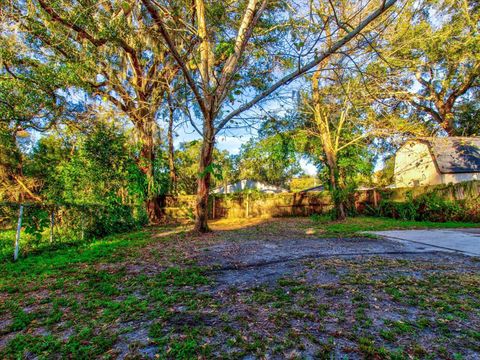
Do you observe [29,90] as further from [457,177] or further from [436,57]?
[457,177]

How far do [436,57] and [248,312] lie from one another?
13349 millimetres

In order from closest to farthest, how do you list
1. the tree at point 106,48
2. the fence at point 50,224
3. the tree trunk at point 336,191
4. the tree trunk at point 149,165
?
the fence at point 50,224
the tree at point 106,48
the tree trunk at point 149,165
the tree trunk at point 336,191

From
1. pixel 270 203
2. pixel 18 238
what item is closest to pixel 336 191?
pixel 270 203

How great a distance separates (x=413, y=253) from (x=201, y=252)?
11.3 feet

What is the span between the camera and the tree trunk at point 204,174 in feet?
20.1

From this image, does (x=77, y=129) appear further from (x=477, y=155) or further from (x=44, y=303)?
(x=477, y=155)

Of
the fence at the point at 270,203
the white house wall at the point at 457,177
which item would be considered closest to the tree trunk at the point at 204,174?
the fence at the point at 270,203

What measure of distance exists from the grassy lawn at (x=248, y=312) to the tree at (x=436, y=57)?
3433 mm

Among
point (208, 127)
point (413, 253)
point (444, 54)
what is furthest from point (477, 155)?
point (208, 127)

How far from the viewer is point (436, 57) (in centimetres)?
1047

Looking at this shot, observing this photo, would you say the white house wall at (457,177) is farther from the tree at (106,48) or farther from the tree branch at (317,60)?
the tree at (106,48)

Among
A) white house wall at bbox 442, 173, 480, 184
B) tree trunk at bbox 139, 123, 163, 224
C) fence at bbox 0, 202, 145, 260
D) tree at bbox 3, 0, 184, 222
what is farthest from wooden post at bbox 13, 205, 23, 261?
white house wall at bbox 442, 173, 480, 184

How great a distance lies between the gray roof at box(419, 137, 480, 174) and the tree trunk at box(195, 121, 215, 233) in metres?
13.6

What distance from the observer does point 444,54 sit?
10703mm
